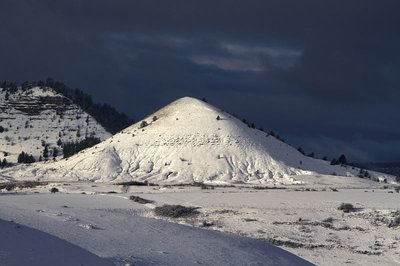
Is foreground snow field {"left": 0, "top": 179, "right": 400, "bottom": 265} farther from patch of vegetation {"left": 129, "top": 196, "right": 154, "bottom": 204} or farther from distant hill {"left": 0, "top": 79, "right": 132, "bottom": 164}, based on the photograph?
distant hill {"left": 0, "top": 79, "right": 132, "bottom": 164}

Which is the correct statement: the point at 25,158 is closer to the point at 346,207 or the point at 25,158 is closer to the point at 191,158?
the point at 191,158

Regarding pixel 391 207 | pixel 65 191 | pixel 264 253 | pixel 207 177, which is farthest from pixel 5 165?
pixel 264 253

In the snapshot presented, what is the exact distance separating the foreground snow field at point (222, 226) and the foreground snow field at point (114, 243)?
1.9 inches

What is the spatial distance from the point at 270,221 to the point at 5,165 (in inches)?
3032

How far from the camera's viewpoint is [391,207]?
54.5 m

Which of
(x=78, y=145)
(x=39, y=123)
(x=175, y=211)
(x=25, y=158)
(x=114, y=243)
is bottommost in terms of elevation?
(x=114, y=243)

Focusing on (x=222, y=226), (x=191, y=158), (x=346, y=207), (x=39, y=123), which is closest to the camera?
(x=222, y=226)

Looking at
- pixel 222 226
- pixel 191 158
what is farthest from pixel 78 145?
pixel 222 226

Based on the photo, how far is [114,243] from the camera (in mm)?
26234

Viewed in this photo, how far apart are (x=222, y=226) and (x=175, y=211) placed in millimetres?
4686

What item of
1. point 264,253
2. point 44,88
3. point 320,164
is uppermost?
point 44,88

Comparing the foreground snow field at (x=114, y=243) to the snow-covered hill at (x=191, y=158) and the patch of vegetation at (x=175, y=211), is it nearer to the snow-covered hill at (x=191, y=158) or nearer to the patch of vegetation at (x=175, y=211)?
the patch of vegetation at (x=175, y=211)

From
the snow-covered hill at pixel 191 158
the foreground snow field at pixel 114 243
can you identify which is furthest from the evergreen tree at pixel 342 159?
the foreground snow field at pixel 114 243

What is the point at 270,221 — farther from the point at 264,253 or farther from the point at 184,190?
the point at 184,190
